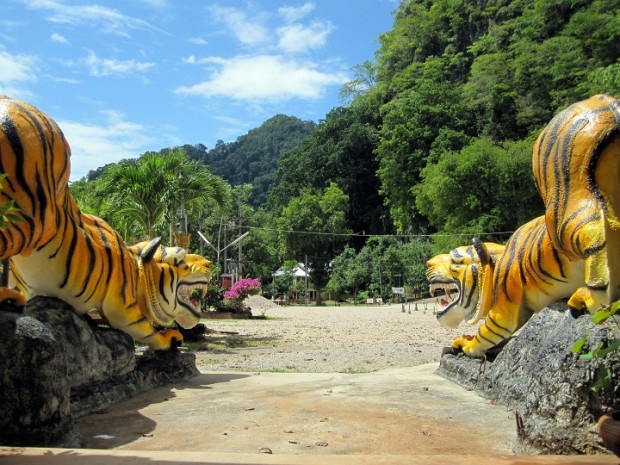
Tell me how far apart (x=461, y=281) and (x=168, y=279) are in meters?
4.20

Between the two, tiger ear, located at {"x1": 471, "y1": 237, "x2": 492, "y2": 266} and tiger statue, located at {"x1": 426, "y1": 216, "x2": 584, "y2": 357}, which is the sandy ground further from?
tiger ear, located at {"x1": 471, "y1": 237, "x2": 492, "y2": 266}

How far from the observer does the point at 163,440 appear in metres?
5.23

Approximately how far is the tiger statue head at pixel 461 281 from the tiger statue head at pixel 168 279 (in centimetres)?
361

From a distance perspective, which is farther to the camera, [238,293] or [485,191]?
[485,191]

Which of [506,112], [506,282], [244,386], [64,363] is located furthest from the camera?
[506,112]

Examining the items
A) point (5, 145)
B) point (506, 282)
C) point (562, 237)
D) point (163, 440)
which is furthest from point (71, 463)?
point (506, 282)

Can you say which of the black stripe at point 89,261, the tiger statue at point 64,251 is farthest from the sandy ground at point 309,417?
the black stripe at point 89,261

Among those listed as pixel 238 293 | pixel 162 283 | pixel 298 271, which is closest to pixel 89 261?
pixel 162 283

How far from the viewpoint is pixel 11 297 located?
4934 millimetres

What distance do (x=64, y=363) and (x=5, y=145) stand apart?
2.19 meters

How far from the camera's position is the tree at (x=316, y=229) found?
183 ft

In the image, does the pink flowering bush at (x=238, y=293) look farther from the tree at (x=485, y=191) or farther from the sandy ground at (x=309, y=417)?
the sandy ground at (x=309, y=417)

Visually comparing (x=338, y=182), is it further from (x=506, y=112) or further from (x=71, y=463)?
(x=71, y=463)

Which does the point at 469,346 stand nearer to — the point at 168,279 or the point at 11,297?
the point at 168,279
